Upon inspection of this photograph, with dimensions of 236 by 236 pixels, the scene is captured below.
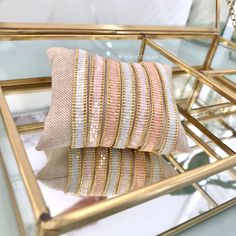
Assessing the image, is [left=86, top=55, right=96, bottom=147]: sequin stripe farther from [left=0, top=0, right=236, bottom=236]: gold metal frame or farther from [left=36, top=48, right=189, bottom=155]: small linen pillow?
[left=0, top=0, right=236, bottom=236]: gold metal frame

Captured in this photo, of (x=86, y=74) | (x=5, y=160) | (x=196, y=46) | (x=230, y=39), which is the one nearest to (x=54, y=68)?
(x=86, y=74)

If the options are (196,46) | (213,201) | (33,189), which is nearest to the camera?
(33,189)

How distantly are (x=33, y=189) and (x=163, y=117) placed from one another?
1.00ft

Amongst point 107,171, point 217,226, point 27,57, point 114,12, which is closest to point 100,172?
point 107,171

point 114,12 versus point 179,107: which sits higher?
point 114,12

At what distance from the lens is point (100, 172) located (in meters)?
0.55

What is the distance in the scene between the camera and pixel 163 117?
55 centimetres

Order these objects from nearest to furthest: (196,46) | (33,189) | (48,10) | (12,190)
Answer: (33,189)
(12,190)
(48,10)
(196,46)

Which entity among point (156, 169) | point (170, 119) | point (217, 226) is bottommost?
point (217, 226)

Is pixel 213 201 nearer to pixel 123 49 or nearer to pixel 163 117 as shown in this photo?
pixel 163 117

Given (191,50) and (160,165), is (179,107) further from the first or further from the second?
(191,50)

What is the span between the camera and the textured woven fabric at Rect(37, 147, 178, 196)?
521 millimetres

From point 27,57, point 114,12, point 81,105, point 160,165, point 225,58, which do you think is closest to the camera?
point 81,105

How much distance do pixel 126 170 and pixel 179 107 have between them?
12.3 inches
